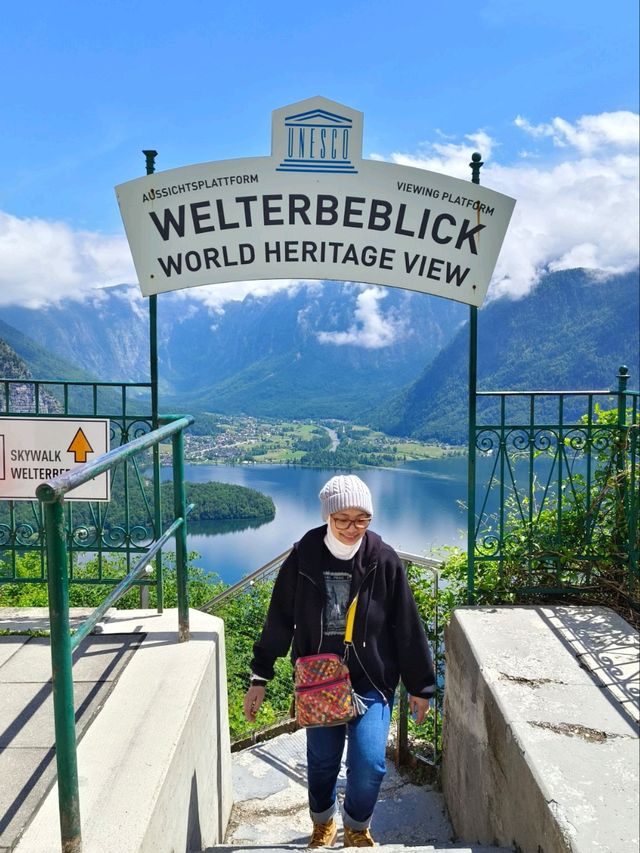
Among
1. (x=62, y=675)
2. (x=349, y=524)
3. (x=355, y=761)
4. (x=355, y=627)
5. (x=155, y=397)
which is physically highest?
(x=155, y=397)

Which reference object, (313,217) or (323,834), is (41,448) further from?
(323,834)

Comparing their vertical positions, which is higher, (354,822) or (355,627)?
(355,627)

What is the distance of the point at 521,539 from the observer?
4.27 metres

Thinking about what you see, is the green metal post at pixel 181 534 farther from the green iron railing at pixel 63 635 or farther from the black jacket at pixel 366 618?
the green iron railing at pixel 63 635

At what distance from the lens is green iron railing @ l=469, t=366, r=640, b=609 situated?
409 cm

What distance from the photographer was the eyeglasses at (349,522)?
8.13 feet

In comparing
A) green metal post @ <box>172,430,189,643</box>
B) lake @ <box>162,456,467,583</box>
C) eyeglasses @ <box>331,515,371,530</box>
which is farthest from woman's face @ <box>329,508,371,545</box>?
lake @ <box>162,456,467,583</box>

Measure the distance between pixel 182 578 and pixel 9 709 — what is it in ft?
3.22

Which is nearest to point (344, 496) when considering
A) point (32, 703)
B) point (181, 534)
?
point (181, 534)

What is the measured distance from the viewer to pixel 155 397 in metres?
4.02

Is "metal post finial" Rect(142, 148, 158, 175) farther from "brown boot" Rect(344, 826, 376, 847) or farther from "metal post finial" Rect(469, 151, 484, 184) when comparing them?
"brown boot" Rect(344, 826, 376, 847)

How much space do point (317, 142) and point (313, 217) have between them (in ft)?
1.34

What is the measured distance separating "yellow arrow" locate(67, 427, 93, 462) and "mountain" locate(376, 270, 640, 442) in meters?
116

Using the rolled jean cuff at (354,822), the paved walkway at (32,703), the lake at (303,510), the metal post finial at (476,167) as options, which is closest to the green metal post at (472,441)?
the metal post finial at (476,167)
